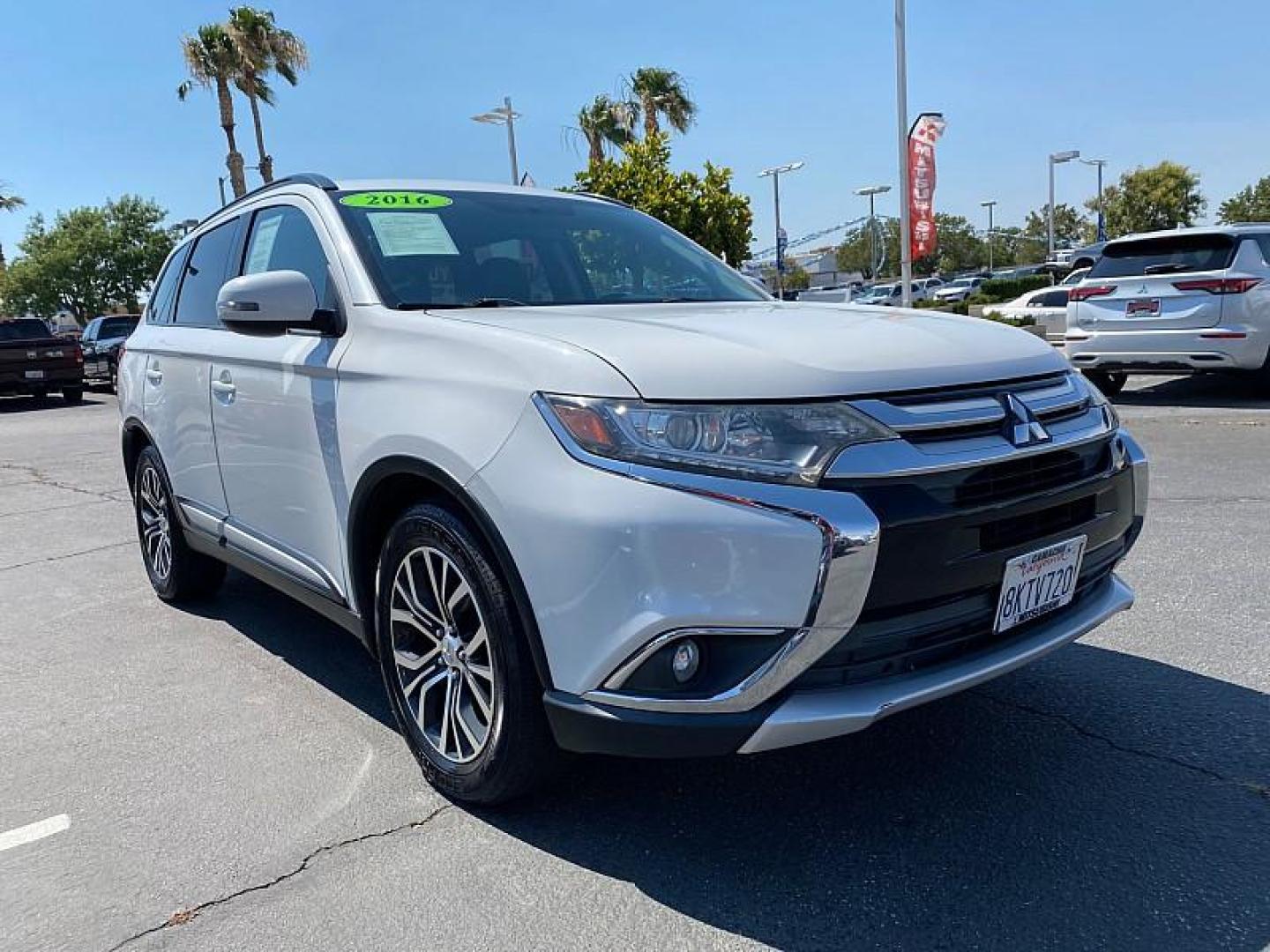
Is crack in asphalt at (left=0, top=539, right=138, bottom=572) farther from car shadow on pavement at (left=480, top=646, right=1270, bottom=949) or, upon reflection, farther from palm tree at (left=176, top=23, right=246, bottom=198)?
palm tree at (left=176, top=23, right=246, bottom=198)

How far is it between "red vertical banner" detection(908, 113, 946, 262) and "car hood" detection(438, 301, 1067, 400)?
1951 cm

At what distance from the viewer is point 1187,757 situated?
2.93 meters

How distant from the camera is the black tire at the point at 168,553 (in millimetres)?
4766

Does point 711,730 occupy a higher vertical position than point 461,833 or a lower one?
higher

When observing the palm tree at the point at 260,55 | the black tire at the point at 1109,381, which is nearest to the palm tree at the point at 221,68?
the palm tree at the point at 260,55

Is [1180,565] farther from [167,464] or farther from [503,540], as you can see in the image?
[167,464]

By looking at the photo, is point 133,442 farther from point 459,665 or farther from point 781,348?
point 781,348

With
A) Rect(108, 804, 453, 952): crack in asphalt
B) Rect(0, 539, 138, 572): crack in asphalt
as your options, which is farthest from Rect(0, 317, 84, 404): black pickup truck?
Rect(108, 804, 453, 952): crack in asphalt

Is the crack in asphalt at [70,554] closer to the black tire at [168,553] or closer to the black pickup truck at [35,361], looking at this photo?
the black tire at [168,553]

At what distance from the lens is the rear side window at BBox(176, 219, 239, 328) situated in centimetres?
434

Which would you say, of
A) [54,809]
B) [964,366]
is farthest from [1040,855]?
[54,809]

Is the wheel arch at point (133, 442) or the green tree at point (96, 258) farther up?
the green tree at point (96, 258)

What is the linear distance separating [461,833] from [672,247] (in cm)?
246

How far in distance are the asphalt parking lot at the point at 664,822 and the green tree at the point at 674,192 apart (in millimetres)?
20427
